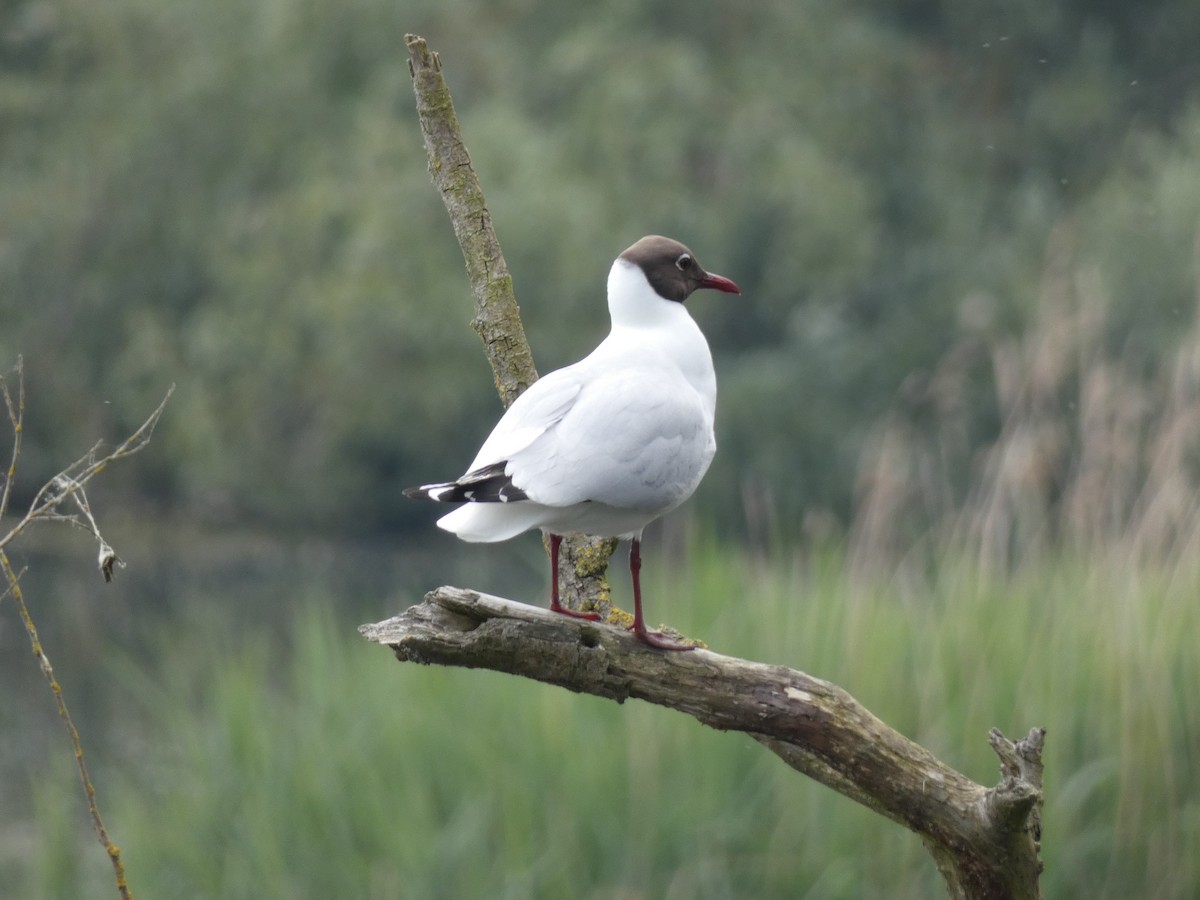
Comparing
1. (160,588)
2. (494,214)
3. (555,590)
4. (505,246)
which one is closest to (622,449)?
(555,590)

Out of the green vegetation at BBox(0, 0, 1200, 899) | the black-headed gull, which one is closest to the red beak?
the black-headed gull

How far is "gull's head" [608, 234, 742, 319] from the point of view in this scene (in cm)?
281

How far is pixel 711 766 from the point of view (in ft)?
16.8

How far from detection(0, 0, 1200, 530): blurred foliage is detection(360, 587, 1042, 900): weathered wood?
12.1 m

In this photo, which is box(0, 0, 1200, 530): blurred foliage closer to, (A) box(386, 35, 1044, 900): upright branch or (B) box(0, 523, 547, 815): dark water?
(B) box(0, 523, 547, 815): dark water

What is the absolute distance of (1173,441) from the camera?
5.61 metres

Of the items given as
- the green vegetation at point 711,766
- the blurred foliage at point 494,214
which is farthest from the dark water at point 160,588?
the green vegetation at point 711,766

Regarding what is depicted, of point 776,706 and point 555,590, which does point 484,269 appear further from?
point 776,706

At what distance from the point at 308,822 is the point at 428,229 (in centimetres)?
1133

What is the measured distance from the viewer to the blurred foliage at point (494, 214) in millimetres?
15195

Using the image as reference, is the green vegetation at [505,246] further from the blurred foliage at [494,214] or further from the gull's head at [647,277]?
the gull's head at [647,277]

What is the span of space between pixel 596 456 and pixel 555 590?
0.26 meters

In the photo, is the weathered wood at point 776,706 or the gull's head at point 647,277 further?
the gull's head at point 647,277

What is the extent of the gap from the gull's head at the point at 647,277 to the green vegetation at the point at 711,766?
258 centimetres
